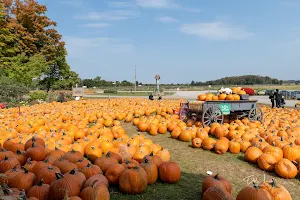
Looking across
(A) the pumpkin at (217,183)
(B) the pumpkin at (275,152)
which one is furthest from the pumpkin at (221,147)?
(A) the pumpkin at (217,183)

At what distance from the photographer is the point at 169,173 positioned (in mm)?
4879

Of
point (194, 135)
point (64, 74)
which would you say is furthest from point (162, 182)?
point (64, 74)

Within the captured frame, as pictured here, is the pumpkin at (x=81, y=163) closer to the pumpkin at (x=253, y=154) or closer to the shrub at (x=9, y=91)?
the pumpkin at (x=253, y=154)

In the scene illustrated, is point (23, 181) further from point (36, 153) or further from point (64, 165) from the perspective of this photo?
point (36, 153)

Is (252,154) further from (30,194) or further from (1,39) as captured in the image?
(1,39)

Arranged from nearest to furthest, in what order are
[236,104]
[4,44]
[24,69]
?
[236,104] < [4,44] < [24,69]

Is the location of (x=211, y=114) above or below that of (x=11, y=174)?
above

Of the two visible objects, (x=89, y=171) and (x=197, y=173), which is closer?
(x=89, y=171)

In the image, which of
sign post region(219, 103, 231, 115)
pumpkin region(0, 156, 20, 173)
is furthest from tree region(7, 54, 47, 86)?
pumpkin region(0, 156, 20, 173)

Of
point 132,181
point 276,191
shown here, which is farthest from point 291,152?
point 132,181

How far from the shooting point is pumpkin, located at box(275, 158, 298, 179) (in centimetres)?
550

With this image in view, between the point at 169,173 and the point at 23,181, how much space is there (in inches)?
94.9

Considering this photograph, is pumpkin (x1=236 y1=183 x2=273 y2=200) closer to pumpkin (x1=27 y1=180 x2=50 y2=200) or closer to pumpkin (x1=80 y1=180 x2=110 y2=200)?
pumpkin (x1=80 y1=180 x2=110 y2=200)

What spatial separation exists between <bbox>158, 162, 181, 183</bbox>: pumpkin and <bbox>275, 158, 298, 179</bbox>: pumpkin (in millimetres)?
2270
